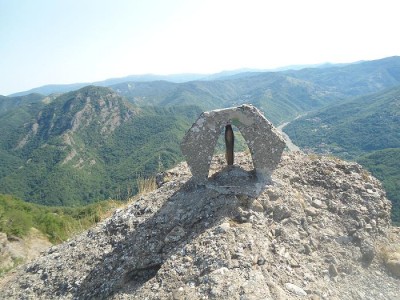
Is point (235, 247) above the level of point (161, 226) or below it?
above

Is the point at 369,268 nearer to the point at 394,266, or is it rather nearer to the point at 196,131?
the point at 394,266

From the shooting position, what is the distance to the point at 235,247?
6.94m

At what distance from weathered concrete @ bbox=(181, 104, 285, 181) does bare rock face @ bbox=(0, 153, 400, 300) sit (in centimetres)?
59

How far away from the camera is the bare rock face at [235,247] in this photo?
259 inches

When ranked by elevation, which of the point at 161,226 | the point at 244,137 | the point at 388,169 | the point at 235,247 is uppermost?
the point at 244,137

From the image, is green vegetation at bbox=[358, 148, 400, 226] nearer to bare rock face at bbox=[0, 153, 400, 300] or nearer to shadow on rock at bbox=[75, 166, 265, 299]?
bare rock face at bbox=[0, 153, 400, 300]

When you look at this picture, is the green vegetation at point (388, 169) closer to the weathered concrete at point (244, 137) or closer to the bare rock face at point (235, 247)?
the bare rock face at point (235, 247)

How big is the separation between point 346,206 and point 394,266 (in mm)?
2015

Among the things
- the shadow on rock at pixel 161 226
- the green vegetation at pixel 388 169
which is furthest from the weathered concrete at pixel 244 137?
the green vegetation at pixel 388 169

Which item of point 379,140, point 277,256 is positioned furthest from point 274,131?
point 379,140

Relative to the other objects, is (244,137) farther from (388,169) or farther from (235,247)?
(388,169)

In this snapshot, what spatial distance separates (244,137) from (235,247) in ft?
11.9

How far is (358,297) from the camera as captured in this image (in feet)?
23.5

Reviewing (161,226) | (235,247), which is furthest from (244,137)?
(235,247)
